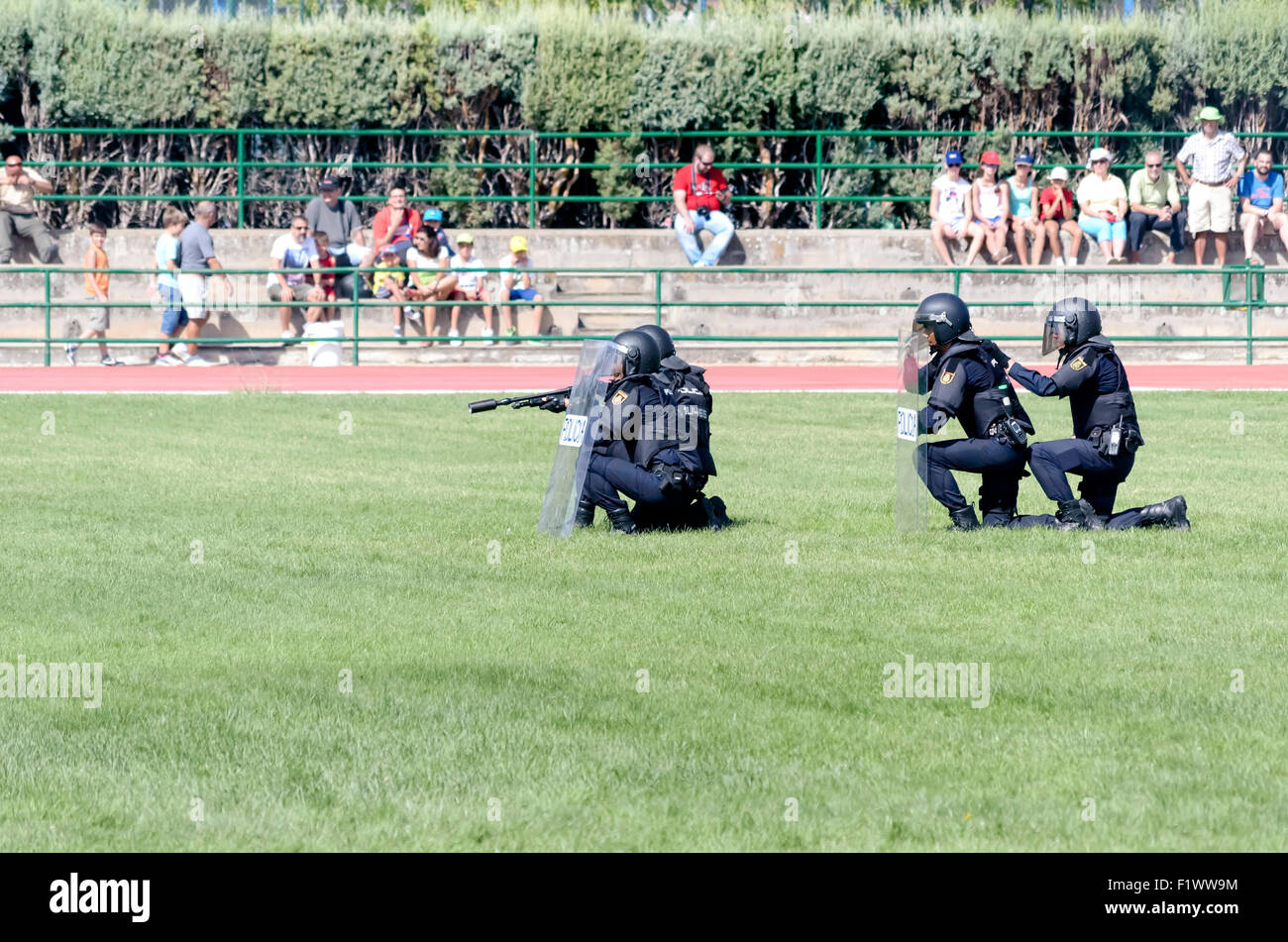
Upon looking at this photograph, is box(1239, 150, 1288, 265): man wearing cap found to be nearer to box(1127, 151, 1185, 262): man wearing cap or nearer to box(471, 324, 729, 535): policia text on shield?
box(1127, 151, 1185, 262): man wearing cap

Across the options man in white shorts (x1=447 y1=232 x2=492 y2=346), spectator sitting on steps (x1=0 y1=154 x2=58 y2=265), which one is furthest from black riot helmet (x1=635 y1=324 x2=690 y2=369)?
spectator sitting on steps (x1=0 y1=154 x2=58 y2=265)

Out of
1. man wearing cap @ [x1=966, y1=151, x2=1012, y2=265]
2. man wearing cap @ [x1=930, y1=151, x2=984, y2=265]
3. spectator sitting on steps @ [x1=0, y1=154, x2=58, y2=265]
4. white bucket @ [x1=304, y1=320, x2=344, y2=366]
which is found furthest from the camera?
man wearing cap @ [x1=930, y1=151, x2=984, y2=265]

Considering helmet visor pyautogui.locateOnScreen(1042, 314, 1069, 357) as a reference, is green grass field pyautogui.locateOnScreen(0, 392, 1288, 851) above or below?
below

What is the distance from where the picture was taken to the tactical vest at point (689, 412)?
441 inches

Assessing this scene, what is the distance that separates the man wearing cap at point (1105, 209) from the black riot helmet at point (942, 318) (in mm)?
16645

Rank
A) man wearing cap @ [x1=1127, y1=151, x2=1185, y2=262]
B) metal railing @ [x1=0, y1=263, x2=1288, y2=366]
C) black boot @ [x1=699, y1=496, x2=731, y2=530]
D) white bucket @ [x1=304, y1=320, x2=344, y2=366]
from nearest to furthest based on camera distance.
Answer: black boot @ [x1=699, y1=496, x2=731, y2=530], metal railing @ [x1=0, y1=263, x2=1288, y2=366], white bucket @ [x1=304, y1=320, x2=344, y2=366], man wearing cap @ [x1=1127, y1=151, x2=1185, y2=262]

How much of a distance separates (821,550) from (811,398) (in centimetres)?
1066

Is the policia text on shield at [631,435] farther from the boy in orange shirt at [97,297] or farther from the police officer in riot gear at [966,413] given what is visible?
the boy in orange shirt at [97,297]

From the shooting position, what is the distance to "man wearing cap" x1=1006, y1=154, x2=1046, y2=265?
26.7 meters

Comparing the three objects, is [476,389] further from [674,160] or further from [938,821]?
[938,821]

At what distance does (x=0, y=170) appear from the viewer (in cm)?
2745

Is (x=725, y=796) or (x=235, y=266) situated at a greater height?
(x=235, y=266)

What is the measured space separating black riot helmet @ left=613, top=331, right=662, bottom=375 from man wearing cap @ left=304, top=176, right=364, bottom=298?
1527 centimetres
